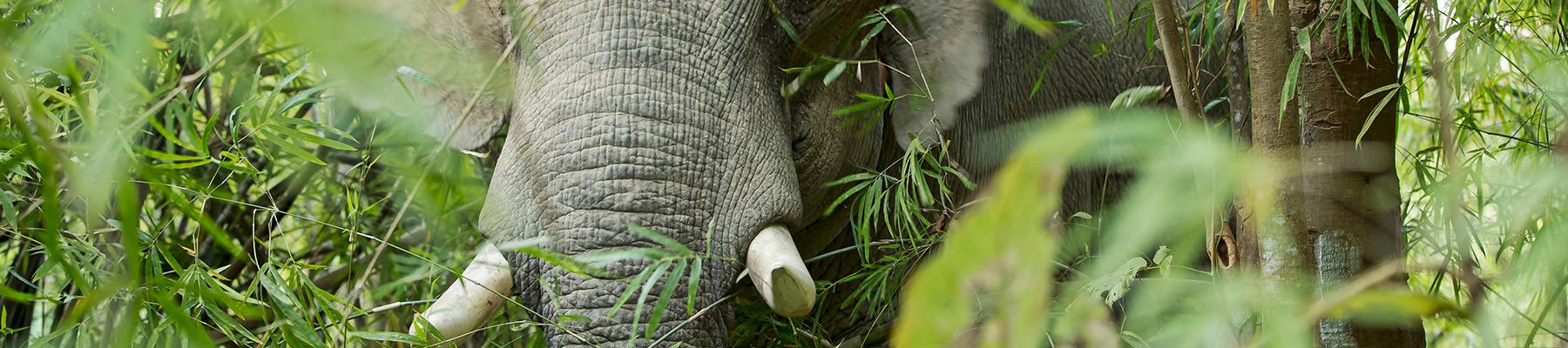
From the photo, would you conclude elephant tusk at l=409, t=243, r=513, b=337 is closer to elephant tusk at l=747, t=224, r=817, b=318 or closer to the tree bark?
elephant tusk at l=747, t=224, r=817, b=318

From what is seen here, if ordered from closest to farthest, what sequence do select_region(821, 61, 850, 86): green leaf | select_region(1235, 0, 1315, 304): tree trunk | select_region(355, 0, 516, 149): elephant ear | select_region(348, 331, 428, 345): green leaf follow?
select_region(1235, 0, 1315, 304): tree trunk
select_region(348, 331, 428, 345): green leaf
select_region(821, 61, 850, 86): green leaf
select_region(355, 0, 516, 149): elephant ear

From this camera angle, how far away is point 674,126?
1.63 metres

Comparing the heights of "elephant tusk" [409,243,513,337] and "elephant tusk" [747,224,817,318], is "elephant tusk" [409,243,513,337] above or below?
above

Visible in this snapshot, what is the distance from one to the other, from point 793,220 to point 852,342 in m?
0.43

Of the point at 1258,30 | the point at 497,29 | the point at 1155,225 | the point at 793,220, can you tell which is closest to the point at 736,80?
the point at 793,220

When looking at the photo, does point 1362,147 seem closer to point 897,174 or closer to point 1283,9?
point 1283,9

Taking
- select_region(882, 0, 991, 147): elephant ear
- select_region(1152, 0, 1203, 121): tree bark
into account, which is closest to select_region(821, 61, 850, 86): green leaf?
select_region(882, 0, 991, 147): elephant ear

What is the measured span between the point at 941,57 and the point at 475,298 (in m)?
0.73

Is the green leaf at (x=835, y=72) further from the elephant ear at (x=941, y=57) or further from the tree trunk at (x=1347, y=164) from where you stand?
the tree trunk at (x=1347, y=164)

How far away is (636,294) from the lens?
1.47m

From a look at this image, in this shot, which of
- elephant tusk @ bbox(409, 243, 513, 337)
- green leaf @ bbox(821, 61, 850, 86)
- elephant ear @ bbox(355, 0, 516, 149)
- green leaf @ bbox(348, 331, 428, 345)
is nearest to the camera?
green leaf @ bbox(348, 331, 428, 345)

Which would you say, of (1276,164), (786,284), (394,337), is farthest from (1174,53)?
(394,337)

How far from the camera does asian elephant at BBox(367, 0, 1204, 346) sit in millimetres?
1536

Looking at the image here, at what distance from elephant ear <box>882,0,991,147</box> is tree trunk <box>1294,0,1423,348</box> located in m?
0.60
